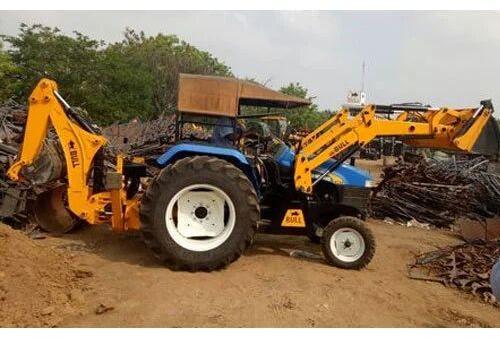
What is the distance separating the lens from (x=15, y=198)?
725 centimetres

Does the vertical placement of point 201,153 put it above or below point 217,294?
above

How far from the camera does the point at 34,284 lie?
478 centimetres

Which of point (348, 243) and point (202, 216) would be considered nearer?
point (202, 216)

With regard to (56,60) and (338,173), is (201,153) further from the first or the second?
(56,60)


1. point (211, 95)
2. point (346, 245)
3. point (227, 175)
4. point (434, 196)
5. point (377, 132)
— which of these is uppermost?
point (211, 95)

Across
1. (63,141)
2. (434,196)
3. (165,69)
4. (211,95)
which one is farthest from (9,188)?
(165,69)

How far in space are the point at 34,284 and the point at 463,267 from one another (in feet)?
18.0

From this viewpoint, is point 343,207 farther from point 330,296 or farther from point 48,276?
point 48,276

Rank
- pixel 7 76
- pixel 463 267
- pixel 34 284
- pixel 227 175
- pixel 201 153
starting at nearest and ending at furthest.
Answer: pixel 34 284, pixel 227 175, pixel 201 153, pixel 463 267, pixel 7 76

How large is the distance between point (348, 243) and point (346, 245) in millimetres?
36

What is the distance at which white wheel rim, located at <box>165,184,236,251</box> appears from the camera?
6121mm

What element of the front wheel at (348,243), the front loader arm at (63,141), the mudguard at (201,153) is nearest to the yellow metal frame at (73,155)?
the front loader arm at (63,141)

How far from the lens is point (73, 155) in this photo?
646cm

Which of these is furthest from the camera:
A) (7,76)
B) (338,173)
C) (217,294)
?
(7,76)
